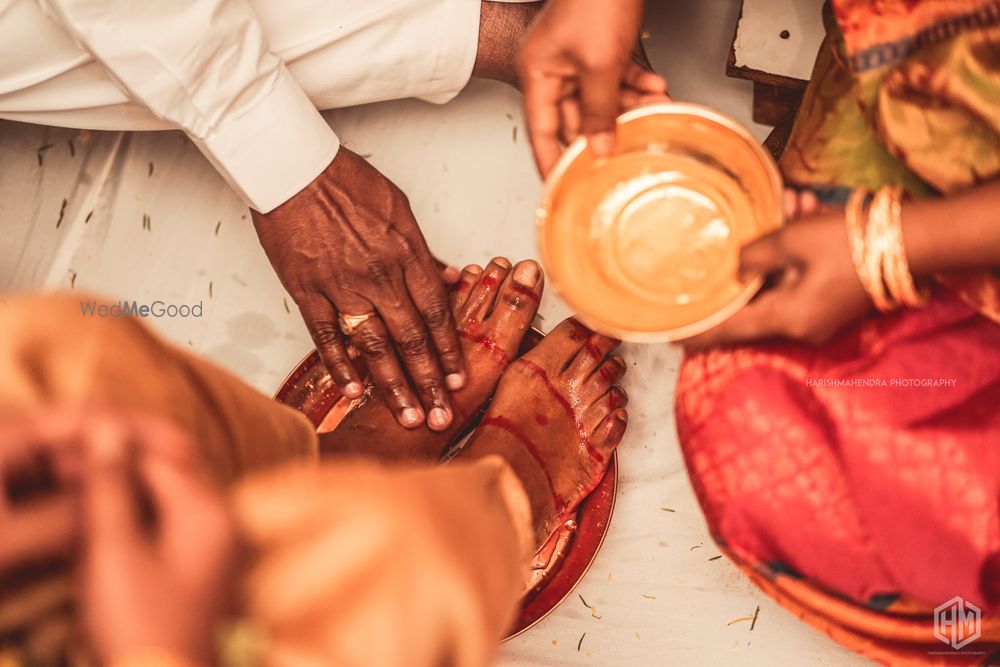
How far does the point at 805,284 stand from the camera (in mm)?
687

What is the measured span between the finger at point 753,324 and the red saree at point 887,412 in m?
0.02

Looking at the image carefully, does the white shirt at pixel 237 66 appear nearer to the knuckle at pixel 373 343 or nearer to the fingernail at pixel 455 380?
the knuckle at pixel 373 343

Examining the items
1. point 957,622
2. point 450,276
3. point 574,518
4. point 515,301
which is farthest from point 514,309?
point 957,622

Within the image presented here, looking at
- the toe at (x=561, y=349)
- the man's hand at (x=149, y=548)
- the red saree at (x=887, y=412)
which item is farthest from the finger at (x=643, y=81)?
the man's hand at (x=149, y=548)

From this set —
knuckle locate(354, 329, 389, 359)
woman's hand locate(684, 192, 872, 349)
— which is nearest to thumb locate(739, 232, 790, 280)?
woman's hand locate(684, 192, 872, 349)

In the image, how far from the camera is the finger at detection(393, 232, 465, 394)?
1177 mm

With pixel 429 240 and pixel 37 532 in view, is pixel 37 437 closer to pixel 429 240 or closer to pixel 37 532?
pixel 37 532

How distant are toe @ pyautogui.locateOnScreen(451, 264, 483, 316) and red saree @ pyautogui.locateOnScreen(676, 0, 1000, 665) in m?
0.54

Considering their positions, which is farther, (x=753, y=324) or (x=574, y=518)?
(x=574, y=518)

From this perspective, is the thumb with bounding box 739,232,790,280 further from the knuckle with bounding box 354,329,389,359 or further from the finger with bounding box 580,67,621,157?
the knuckle with bounding box 354,329,389,359

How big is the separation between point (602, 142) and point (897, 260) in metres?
0.30

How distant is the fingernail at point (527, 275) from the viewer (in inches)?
49.1

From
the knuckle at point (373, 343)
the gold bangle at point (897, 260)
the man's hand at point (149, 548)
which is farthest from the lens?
the knuckle at point (373, 343)

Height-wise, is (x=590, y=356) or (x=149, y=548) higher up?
(x=149, y=548)
